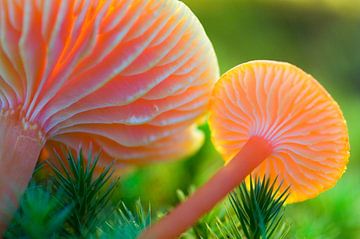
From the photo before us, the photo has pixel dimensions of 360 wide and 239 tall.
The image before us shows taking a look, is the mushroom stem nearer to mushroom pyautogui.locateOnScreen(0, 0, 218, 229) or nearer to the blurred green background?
mushroom pyautogui.locateOnScreen(0, 0, 218, 229)

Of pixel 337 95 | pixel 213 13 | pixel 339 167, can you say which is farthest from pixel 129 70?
pixel 213 13

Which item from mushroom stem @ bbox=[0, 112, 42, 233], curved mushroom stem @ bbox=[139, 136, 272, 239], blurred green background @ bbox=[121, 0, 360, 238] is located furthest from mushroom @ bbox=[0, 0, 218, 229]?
blurred green background @ bbox=[121, 0, 360, 238]

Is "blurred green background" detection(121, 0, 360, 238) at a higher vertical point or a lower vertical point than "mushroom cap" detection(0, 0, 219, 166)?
lower

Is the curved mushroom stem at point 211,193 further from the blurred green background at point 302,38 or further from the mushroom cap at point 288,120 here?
the blurred green background at point 302,38

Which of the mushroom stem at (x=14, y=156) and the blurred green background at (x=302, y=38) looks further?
the blurred green background at (x=302, y=38)

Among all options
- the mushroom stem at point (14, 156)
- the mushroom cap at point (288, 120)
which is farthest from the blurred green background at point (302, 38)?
the mushroom stem at point (14, 156)

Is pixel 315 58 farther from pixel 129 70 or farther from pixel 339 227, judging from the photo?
pixel 129 70
